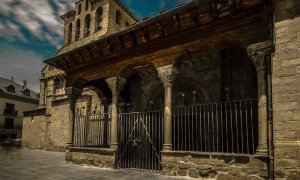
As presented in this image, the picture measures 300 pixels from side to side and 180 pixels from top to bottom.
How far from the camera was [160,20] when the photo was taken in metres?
6.88

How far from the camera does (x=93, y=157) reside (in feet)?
28.6

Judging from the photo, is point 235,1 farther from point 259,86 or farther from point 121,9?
point 121,9

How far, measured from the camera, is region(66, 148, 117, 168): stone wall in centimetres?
818

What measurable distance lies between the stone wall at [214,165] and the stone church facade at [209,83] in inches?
0.9

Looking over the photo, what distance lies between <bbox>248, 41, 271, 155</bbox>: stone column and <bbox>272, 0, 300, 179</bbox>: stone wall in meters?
0.28

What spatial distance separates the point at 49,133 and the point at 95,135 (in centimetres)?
938

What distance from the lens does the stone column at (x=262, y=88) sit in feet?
17.7

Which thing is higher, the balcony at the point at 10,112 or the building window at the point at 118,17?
the building window at the point at 118,17

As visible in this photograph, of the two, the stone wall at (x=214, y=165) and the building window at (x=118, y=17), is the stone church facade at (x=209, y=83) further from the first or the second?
the building window at (x=118, y=17)

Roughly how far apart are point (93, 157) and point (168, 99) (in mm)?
3559

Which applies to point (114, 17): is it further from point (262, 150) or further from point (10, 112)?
point (10, 112)

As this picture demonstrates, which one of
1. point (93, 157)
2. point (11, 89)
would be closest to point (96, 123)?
point (93, 157)

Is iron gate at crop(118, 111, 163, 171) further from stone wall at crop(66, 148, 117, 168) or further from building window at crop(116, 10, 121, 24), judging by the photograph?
building window at crop(116, 10, 121, 24)

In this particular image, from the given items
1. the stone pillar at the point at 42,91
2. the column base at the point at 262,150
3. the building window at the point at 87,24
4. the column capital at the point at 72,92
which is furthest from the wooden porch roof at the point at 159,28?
the stone pillar at the point at 42,91
